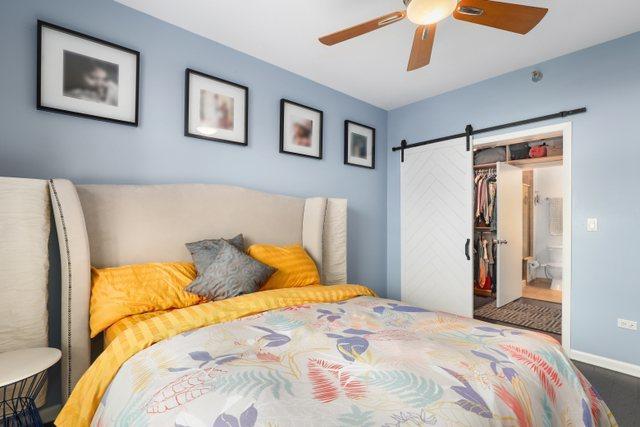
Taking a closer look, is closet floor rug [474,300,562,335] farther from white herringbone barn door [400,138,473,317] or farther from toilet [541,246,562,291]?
toilet [541,246,562,291]

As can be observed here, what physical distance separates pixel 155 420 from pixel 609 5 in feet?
10.9

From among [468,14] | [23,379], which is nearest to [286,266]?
[23,379]

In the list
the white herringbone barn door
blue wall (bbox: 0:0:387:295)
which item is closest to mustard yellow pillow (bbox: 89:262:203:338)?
blue wall (bbox: 0:0:387:295)

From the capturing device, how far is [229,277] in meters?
1.98

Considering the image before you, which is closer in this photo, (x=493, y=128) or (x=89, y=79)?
(x=89, y=79)

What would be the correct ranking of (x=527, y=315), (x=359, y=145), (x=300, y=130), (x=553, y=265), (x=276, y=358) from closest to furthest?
(x=276, y=358), (x=300, y=130), (x=359, y=145), (x=527, y=315), (x=553, y=265)

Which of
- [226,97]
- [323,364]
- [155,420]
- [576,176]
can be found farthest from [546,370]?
[226,97]

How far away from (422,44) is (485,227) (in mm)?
3842

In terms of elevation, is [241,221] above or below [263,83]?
below

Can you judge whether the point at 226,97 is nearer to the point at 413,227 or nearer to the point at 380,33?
the point at 380,33

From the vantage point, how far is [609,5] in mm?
2172

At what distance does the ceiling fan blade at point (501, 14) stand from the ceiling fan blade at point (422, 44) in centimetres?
16

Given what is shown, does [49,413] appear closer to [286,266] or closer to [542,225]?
[286,266]

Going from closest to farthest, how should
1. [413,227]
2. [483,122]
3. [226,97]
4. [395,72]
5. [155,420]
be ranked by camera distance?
[155,420] → [226,97] → [395,72] → [483,122] → [413,227]
